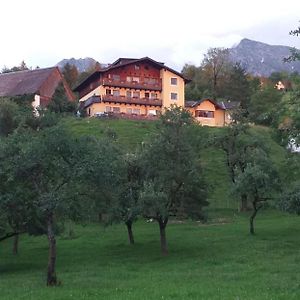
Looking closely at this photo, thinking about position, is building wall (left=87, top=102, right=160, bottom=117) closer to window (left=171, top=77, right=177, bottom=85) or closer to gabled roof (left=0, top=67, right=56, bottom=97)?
window (left=171, top=77, right=177, bottom=85)

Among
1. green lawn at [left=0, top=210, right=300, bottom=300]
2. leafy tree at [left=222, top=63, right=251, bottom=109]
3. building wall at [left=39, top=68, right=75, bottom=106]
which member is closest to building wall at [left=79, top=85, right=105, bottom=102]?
building wall at [left=39, top=68, right=75, bottom=106]

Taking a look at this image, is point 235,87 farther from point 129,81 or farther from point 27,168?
point 27,168

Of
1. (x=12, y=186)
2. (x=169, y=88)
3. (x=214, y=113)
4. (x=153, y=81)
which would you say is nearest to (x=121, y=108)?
(x=153, y=81)

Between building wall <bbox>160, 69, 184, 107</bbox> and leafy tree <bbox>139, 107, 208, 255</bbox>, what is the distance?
68892mm

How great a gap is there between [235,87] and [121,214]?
87.6m

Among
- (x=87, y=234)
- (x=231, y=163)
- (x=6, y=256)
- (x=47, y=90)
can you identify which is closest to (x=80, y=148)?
(x=6, y=256)

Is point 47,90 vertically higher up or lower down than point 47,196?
higher up

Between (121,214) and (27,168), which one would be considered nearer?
(27,168)

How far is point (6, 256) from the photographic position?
37188mm

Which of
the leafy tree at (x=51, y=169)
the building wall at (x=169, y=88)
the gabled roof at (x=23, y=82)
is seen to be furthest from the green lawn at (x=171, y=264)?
the building wall at (x=169, y=88)

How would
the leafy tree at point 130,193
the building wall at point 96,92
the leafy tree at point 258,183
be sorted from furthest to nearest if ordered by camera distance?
the building wall at point 96,92 → the leafy tree at point 258,183 → the leafy tree at point 130,193

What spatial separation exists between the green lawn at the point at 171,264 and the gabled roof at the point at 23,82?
54136mm

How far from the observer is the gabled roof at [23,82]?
3887 inches

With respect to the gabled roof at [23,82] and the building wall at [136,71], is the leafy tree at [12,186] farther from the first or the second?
the building wall at [136,71]
